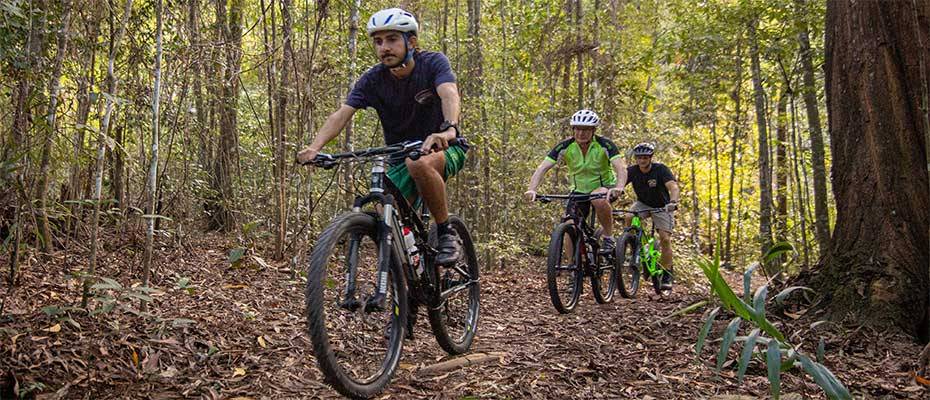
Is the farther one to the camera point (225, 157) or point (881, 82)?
point (225, 157)

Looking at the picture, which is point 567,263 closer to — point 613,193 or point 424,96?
point 613,193

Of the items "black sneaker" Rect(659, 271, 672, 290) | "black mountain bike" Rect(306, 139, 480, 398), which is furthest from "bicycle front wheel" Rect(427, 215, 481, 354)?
"black sneaker" Rect(659, 271, 672, 290)

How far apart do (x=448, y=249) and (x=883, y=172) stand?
2910 millimetres

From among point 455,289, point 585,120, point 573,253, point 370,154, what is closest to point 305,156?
point 370,154

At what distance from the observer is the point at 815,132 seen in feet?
29.9

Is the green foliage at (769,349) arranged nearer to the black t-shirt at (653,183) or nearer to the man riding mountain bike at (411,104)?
the man riding mountain bike at (411,104)

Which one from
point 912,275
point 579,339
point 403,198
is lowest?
point 579,339

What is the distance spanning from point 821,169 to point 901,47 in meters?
5.32

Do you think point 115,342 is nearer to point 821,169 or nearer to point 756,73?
point 821,169

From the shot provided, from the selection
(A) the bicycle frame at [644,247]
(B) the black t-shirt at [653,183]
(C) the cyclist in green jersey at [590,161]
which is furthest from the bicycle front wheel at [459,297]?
(B) the black t-shirt at [653,183]

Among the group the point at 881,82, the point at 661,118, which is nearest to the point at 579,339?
the point at 881,82

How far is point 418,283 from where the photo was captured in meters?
3.68

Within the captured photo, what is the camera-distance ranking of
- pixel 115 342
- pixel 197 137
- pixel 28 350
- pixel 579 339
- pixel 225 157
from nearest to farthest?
pixel 28 350, pixel 115 342, pixel 579 339, pixel 197 137, pixel 225 157

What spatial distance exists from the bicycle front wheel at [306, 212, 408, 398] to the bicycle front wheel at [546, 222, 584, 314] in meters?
2.91
